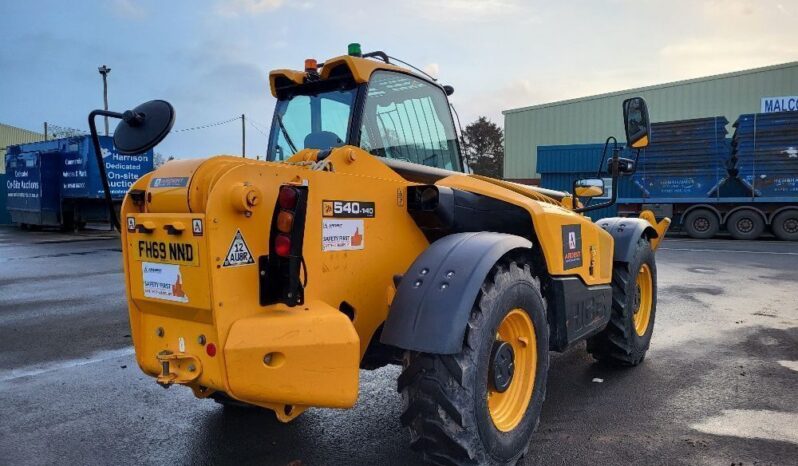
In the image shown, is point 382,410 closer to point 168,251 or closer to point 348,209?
point 348,209

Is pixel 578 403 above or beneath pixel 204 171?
beneath

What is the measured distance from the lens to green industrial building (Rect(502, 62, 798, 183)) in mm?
25797

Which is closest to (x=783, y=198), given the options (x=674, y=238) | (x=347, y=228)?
(x=674, y=238)

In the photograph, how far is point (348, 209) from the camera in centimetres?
282

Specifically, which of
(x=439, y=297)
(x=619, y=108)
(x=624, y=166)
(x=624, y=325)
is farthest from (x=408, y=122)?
(x=619, y=108)

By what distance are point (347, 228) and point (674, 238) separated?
19.6m

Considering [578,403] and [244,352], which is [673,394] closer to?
[578,403]

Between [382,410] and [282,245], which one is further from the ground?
[282,245]

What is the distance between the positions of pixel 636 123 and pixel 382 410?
2735 mm

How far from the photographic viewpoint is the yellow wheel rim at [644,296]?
212 inches

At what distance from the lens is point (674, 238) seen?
1994 centimetres

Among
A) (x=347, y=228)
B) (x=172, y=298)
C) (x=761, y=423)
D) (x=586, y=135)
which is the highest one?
(x=586, y=135)

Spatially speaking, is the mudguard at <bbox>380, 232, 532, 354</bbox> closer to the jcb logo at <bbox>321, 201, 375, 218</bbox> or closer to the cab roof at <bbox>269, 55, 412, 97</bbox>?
the jcb logo at <bbox>321, 201, 375, 218</bbox>

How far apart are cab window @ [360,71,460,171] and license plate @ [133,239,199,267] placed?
1.27 metres
